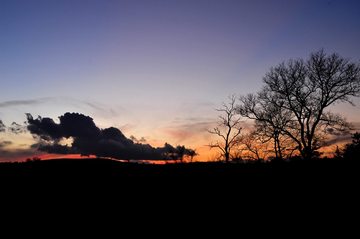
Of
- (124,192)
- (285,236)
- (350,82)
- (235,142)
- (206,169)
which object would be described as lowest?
(285,236)

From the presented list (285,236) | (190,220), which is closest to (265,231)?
(285,236)

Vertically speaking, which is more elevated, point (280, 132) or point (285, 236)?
point (280, 132)

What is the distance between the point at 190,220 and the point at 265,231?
1.62m

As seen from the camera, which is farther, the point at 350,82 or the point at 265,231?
the point at 350,82

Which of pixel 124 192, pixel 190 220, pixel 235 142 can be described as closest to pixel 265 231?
pixel 190 220

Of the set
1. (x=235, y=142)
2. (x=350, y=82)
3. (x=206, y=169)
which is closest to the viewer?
(x=206, y=169)

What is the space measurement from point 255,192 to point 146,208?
122 inches

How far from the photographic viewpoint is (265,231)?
628cm

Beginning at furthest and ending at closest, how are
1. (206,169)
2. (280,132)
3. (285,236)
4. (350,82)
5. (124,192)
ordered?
(280,132), (350,82), (206,169), (124,192), (285,236)

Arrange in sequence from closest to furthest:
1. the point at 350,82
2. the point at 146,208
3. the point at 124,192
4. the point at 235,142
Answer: the point at 146,208, the point at 124,192, the point at 350,82, the point at 235,142

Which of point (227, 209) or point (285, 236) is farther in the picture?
point (227, 209)

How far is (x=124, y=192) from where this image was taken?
313 inches

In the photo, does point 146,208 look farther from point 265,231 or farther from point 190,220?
point 265,231

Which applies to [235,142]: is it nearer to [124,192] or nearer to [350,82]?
[350,82]
